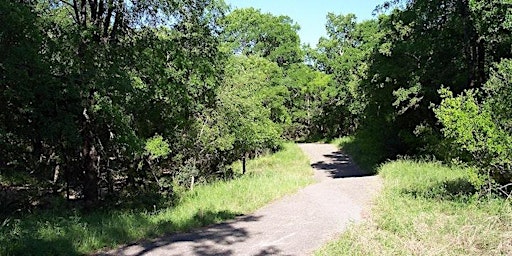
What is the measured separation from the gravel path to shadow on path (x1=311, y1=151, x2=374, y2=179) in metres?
12.7

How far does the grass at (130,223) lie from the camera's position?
21.3ft

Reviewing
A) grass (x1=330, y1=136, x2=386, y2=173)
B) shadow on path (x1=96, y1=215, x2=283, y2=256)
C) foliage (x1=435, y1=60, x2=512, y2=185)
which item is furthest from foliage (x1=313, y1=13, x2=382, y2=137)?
shadow on path (x1=96, y1=215, x2=283, y2=256)

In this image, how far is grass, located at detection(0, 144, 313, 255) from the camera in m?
6.48

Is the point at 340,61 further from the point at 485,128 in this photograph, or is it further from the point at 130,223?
the point at 130,223

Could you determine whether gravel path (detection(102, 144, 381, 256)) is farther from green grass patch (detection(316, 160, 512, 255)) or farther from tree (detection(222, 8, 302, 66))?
tree (detection(222, 8, 302, 66))

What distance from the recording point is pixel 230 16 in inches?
1860

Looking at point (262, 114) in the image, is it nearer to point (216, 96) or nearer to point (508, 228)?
point (216, 96)

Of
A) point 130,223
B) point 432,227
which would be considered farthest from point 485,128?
point 130,223

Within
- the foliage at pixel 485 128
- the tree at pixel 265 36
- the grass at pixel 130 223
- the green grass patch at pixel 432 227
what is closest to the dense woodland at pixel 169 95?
the foliage at pixel 485 128

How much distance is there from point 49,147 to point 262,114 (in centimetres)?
1060

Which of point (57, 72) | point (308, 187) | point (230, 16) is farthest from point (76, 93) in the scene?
point (230, 16)

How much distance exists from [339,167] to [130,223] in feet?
72.4

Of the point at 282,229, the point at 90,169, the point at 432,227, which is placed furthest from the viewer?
the point at 90,169

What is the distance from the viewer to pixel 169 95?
12.8 m
